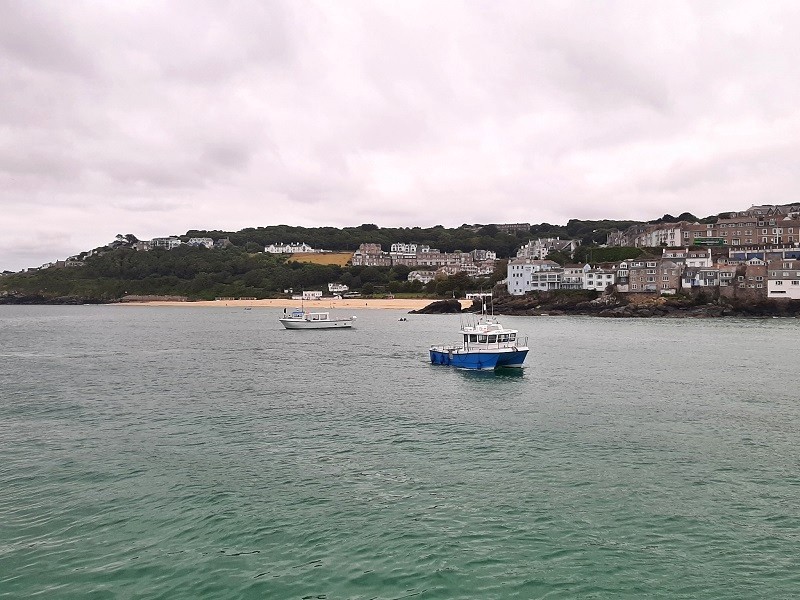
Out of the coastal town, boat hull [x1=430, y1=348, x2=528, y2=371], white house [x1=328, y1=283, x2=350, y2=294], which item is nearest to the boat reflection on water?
boat hull [x1=430, y1=348, x2=528, y2=371]

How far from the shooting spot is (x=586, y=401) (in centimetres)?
2908

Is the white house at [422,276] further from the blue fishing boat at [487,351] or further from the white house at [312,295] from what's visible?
the blue fishing boat at [487,351]

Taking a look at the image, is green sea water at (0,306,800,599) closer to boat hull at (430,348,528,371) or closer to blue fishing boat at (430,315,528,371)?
boat hull at (430,348,528,371)

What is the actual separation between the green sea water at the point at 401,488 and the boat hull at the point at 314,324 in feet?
160

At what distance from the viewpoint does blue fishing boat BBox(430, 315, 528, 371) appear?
4094 centimetres

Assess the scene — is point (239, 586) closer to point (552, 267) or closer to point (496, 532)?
point (496, 532)

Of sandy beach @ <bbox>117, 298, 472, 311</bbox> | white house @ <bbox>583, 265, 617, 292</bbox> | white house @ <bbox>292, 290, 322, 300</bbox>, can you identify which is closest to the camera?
white house @ <bbox>583, 265, 617, 292</bbox>

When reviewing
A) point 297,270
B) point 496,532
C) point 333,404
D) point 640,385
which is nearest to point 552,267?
point 297,270

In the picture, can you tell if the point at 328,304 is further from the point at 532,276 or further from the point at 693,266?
the point at 693,266

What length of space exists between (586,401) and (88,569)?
76.6 ft

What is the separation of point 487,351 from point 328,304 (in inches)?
4259

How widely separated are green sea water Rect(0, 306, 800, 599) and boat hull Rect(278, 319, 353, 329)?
48.8m

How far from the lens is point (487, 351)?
41.1m

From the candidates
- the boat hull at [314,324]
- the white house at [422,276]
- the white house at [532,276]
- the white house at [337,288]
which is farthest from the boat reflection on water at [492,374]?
the white house at [422,276]
